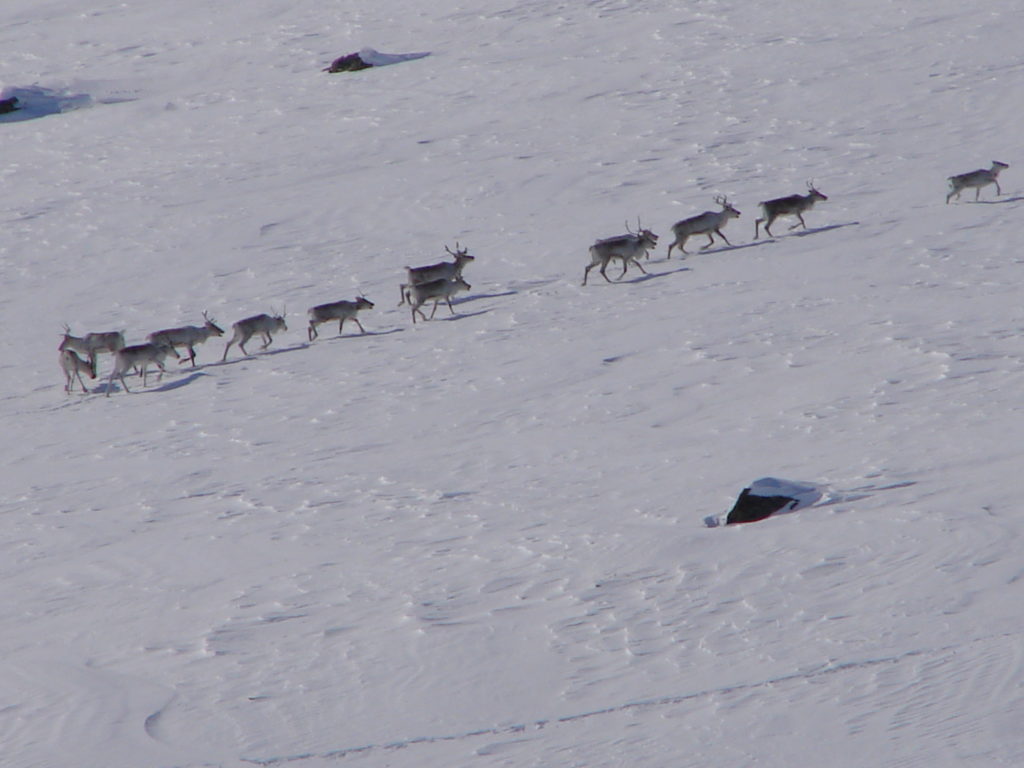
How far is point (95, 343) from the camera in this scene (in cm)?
1722

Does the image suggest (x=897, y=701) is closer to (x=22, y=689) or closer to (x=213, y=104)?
(x=22, y=689)

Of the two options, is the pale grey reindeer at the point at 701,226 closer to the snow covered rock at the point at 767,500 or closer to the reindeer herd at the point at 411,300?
the reindeer herd at the point at 411,300

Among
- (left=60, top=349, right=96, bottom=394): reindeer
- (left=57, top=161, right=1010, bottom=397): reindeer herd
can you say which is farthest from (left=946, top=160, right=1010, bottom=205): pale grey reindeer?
(left=60, top=349, right=96, bottom=394): reindeer

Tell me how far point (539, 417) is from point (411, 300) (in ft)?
18.0

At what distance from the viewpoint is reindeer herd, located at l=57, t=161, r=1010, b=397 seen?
1670 cm

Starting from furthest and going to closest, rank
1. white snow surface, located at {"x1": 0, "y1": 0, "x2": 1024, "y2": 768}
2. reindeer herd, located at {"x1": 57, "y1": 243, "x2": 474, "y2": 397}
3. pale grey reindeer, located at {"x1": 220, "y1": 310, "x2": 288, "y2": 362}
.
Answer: pale grey reindeer, located at {"x1": 220, "y1": 310, "x2": 288, "y2": 362}
reindeer herd, located at {"x1": 57, "y1": 243, "x2": 474, "y2": 397}
white snow surface, located at {"x1": 0, "y1": 0, "x2": 1024, "y2": 768}

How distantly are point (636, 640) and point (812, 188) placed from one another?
13.6 meters

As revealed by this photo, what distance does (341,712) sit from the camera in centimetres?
732

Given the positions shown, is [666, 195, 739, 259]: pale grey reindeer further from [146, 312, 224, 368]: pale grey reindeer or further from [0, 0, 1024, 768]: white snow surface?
[146, 312, 224, 368]: pale grey reindeer

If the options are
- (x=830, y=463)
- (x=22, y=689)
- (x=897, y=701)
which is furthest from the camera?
(x=830, y=463)

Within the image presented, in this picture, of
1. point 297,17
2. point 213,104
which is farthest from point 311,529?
point 297,17

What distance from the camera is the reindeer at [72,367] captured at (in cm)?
1661

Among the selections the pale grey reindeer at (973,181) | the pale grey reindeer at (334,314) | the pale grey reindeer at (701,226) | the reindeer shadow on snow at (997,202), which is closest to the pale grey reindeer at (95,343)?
the pale grey reindeer at (334,314)

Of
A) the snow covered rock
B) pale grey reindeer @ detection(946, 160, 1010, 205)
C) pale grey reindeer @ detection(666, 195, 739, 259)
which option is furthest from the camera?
pale grey reindeer @ detection(666, 195, 739, 259)
